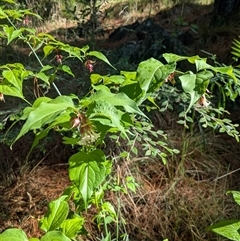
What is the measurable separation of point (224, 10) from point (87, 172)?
3.09 meters

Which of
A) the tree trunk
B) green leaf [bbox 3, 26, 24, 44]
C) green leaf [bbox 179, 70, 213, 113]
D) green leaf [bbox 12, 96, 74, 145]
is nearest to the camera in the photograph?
green leaf [bbox 12, 96, 74, 145]

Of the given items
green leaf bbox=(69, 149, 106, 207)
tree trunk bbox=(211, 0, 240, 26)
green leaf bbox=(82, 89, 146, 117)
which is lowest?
tree trunk bbox=(211, 0, 240, 26)

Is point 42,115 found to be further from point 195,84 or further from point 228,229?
point 228,229

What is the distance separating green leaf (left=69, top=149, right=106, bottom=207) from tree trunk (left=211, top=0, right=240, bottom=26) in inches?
116

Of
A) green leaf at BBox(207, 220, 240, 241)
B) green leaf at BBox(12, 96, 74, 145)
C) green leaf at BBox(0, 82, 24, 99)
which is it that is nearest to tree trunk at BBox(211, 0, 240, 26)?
green leaf at BBox(0, 82, 24, 99)

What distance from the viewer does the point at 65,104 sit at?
710 mm

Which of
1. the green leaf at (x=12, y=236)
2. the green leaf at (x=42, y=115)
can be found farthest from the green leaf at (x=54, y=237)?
the green leaf at (x=42, y=115)

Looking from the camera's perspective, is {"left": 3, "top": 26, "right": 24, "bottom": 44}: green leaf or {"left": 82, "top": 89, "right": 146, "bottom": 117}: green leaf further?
{"left": 3, "top": 26, "right": 24, "bottom": 44}: green leaf

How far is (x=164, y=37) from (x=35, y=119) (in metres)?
2.49

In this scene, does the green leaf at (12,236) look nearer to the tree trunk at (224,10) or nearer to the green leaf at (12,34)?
the green leaf at (12,34)

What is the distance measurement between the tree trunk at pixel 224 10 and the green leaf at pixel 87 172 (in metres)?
2.94

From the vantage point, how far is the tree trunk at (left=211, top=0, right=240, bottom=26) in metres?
3.54

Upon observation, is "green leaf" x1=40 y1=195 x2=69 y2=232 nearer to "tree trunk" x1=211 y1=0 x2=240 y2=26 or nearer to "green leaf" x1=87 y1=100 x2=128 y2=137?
"green leaf" x1=87 y1=100 x2=128 y2=137

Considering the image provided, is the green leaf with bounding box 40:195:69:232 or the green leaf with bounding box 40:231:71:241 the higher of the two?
the green leaf with bounding box 40:231:71:241
